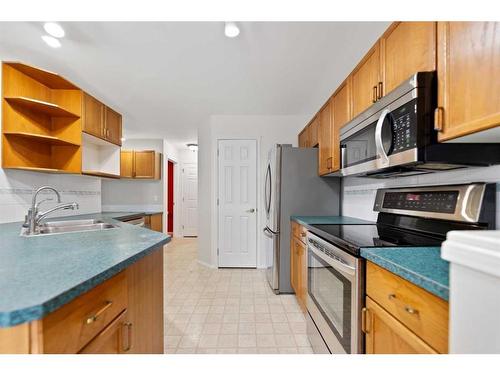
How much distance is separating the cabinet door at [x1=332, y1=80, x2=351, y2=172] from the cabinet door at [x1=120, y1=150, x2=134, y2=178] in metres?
4.23

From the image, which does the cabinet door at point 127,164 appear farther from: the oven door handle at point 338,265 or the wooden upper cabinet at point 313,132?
the oven door handle at point 338,265

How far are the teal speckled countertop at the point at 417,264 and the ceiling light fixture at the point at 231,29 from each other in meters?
1.65

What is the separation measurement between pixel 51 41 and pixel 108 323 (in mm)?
2195

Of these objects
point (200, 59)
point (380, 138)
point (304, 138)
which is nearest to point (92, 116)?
point (200, 59)

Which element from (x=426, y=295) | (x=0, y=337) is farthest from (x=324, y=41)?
(x=0, y=337)

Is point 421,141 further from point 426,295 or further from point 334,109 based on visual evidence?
point 334,109

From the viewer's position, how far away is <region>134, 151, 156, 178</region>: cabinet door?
487 centimetres

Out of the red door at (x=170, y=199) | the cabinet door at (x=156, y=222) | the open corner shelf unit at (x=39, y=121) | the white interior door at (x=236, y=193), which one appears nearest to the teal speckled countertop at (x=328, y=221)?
the white interior door at (x=236, y=193)

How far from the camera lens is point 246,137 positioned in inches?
142

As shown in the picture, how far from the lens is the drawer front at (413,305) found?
665 millimetres

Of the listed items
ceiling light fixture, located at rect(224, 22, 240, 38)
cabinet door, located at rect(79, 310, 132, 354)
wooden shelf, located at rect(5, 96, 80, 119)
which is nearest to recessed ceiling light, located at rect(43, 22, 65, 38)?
wooden shelf, located at rect(5, 96, 80, 119)

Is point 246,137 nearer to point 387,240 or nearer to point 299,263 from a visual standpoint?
point 299,263

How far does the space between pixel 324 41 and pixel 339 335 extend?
2.03 m
